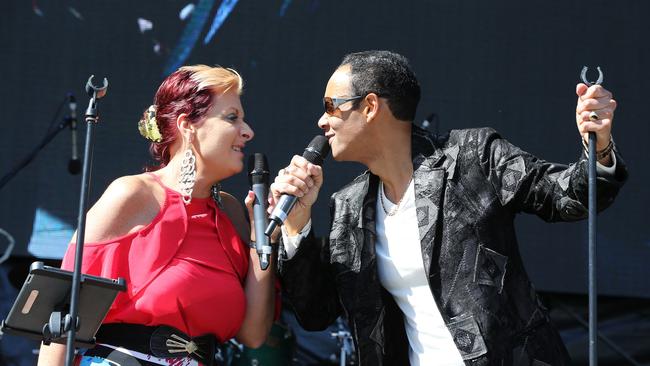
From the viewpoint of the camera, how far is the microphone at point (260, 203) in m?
2.36

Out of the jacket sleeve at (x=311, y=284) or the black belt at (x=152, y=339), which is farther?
the jacket sleeve at (x=311, y=284)

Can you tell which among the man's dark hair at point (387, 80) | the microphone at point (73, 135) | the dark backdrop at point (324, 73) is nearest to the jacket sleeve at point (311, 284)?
the man's dark hair at point (387, 80)

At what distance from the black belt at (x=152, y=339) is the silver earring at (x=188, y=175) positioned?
15.2 inches

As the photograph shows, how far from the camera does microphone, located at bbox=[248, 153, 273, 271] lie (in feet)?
7.74

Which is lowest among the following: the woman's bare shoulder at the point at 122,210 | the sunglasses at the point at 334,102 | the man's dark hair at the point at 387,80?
the woman's bare shoulder at the point at 122,210

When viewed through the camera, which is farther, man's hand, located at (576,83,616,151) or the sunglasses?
the sunglasses

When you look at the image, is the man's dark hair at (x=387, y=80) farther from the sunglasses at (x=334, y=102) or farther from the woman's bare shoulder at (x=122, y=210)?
the woman's bare shoulder at (x=122, y=210)

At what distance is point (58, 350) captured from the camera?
237 cm

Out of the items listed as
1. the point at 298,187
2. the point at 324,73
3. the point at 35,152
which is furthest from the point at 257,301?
the point at 35,152

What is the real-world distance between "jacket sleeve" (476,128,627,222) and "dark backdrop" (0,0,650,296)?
198 cm

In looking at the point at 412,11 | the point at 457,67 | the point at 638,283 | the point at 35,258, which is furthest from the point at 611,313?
the point at 35,258

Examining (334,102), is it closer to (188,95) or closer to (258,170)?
(258,170)

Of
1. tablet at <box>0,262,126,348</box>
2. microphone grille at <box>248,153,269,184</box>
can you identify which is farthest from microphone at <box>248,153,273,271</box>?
tablet at <box>0,262,126,348</box>

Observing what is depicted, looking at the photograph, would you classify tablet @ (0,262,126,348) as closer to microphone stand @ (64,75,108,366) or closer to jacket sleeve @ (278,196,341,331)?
microphone stand @ (64,75,108,366)
